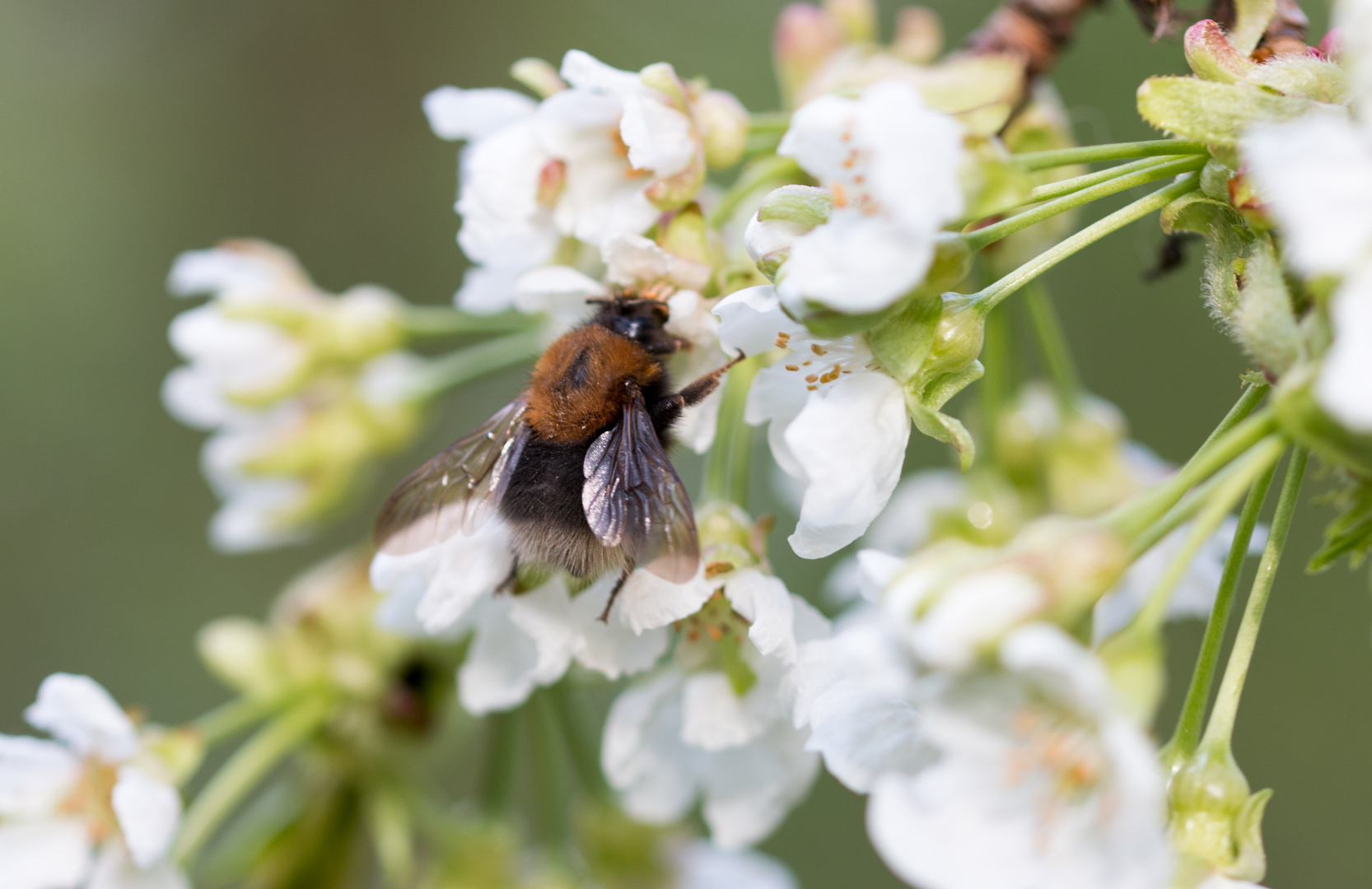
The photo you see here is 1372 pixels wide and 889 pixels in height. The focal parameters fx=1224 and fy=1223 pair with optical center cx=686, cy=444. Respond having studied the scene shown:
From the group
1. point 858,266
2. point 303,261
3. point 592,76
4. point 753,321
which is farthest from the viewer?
point 303,261


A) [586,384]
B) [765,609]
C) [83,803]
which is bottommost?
[83,803]

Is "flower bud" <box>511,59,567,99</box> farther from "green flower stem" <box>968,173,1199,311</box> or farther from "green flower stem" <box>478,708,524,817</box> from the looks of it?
"green flower stem" <box>478,708,524,817</box>

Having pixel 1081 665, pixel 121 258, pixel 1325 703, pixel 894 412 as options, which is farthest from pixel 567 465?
pixel 121 258

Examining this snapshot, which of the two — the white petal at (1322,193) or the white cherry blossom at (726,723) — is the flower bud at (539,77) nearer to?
the white cherry blossom at (726,723)

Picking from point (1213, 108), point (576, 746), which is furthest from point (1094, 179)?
point (576, 746)

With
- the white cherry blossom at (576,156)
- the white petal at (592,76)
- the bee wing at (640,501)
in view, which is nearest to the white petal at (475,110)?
the white cherry blossom at (576,156)

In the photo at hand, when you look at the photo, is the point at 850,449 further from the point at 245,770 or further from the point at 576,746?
the point at 245,770

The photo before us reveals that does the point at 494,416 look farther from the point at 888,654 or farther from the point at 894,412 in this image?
the point at 888,654
